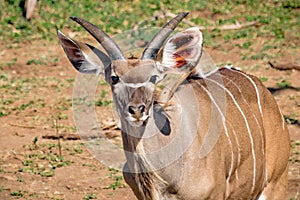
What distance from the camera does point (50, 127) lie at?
22.7 feet

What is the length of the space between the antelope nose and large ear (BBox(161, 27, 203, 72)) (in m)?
0.39

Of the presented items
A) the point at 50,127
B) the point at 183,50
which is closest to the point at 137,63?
the point at 183,50

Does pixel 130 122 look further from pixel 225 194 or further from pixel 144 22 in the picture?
pixel 144 22

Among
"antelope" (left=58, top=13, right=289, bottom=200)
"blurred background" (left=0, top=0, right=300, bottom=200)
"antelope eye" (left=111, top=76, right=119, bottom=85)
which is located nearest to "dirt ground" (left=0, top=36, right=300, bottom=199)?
"blurred background" (left=0, top=0, right=300, bottom=200)

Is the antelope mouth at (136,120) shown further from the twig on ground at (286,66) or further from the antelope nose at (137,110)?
the twig on ground at (286,66)

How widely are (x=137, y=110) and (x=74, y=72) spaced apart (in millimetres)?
5611

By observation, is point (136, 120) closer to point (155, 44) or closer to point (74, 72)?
point (155, 44)

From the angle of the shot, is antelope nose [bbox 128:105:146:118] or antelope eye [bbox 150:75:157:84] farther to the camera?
antelope eye [bbox 150:75:157:84]

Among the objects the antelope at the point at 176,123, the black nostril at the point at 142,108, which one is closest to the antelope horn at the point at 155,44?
the antelope at the point at 176,123

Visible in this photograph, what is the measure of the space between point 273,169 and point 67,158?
2.31 meters

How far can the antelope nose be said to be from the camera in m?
3.35

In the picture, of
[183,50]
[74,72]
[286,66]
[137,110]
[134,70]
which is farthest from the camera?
[74,72]

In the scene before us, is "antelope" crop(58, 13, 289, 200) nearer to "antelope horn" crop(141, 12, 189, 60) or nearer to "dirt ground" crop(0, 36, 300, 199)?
"antelope horn" crop(141, 12, 189, 60)

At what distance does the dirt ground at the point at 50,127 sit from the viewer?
18.1 ft
